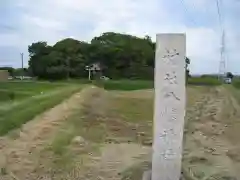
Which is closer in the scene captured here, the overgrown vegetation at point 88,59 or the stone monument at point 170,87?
the stone monument at point 170,87

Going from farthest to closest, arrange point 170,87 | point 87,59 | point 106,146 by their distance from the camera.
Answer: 1. point 87,59
2. point 106,146
3. point 170,87

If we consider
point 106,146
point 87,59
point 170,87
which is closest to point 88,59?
point 87,59

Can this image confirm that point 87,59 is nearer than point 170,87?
No

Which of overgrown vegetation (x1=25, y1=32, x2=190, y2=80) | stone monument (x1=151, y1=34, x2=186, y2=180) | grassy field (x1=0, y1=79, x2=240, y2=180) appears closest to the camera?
stone monument (x1=151, y1=34, x2=186, y2=180)

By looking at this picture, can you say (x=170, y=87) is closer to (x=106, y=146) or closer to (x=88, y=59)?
(x=106, y=146)

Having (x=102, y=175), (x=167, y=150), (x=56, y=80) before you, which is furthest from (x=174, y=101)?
(x=56, y=80)

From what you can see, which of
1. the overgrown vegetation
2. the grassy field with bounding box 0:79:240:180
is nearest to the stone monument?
the grassy field with bounding box 0:79:240:180

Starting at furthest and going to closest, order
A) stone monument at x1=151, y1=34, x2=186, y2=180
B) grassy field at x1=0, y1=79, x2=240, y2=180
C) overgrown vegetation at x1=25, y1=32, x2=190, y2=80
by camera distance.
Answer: overgrown vegetation at x1=25, y1=32, x2=190, y2=80 < grassy field at x1=0, y1=79, x2=240, y2=180 < stone monument at x1=151, y1=34, x2=186, y2=180

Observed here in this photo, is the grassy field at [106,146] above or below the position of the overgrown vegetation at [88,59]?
below

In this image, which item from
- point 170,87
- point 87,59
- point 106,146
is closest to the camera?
point 170,87

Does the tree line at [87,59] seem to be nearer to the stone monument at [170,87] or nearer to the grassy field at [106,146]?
the grassy field at [106,146]

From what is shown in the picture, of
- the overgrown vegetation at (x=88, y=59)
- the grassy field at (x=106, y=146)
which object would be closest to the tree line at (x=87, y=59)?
the overgrown vegetation at (x=88, y=59)

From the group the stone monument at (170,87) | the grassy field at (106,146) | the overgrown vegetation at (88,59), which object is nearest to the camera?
the stone monument at (170,87)

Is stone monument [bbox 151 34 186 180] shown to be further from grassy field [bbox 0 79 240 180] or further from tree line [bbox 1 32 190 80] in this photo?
tree line [bbox 1 32 190 80]
